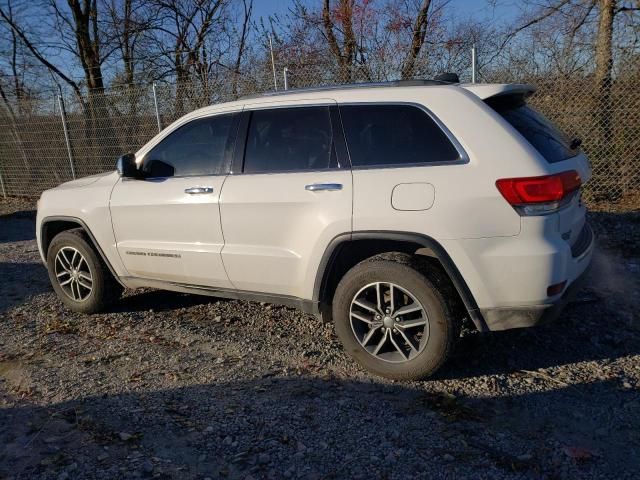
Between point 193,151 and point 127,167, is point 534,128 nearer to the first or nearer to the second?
point 193,151

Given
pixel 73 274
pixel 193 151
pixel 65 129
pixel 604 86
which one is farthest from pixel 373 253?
pixel 65 129

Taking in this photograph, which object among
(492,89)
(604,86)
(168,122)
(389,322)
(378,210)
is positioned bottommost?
(389,322)

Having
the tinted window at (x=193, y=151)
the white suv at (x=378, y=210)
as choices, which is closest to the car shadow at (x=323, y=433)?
the white suv at (x=378, y=210)

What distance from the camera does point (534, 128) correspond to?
3377 millimetres

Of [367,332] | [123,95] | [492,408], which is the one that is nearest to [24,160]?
[123,95]

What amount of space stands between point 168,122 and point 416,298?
24.7 ft

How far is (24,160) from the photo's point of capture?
12.4m

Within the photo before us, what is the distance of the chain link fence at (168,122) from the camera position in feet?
24.5

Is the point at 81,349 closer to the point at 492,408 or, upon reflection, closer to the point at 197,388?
the point at 197,388

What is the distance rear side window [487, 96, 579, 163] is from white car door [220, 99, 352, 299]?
1010mm

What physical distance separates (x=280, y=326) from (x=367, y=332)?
1135mm

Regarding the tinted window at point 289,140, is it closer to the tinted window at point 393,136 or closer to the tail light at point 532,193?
the tinted window at point 393,136

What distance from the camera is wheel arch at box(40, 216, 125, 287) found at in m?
4.72

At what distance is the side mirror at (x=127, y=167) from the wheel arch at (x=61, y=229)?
70cm
